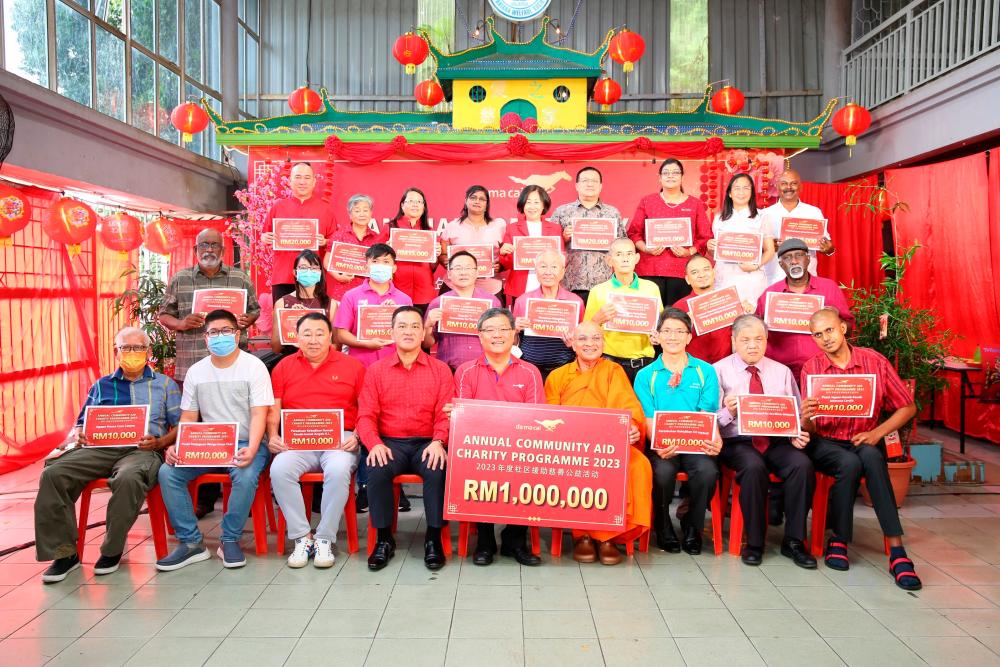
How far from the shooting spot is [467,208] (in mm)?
4758

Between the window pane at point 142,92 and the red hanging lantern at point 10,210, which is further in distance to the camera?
the window pane at point 142,92

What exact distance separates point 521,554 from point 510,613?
1.88 ft

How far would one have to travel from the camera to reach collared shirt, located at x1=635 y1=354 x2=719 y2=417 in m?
3.68

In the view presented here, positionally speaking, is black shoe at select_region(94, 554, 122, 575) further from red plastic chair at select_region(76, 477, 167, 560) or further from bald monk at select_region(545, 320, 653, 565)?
bald monk at select_region(545, 320, 653, 565)

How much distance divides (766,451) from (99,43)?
7.68 metres

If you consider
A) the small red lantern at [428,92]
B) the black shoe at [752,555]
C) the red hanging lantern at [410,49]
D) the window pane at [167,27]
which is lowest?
the black shoe at [752,555]

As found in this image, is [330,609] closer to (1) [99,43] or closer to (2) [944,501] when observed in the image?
(2) [944,501]

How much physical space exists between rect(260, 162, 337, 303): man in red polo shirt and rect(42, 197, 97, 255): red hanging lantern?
171cm

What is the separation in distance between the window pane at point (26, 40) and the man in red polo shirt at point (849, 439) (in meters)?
6.33

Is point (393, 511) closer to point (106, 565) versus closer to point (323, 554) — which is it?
point (323, 554)

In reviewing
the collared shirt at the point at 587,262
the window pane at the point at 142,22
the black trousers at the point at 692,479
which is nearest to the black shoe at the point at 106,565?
the black trousers at the point at 692,479

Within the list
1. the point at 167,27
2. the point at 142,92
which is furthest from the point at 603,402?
the point at 167,27

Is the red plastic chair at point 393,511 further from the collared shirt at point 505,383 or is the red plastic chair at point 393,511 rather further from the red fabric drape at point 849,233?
the red fabric drape at point 849,233

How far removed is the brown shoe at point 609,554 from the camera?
346 centimetres
